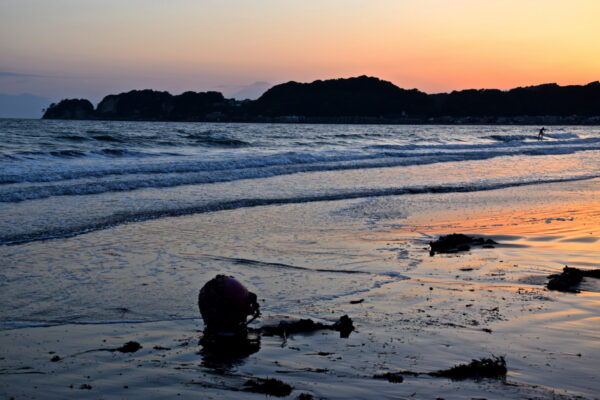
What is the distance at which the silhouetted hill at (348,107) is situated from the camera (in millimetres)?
149875

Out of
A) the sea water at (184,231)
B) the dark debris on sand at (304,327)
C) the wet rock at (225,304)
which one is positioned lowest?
the sea water at (184,231)

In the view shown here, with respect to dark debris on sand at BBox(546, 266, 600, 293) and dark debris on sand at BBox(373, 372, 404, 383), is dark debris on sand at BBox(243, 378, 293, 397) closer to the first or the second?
dark debris on sand at BBox(373, 372, 404, 383)

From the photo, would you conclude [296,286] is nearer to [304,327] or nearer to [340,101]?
[304,327]

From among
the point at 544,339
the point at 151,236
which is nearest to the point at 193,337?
the point at 544,339

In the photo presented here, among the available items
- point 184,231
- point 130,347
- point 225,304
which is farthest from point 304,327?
point 184,231

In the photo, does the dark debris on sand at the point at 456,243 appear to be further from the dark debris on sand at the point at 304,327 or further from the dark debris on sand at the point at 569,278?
the dark debris on sand at the point at 304,327

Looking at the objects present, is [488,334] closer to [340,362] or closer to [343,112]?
[340,362]

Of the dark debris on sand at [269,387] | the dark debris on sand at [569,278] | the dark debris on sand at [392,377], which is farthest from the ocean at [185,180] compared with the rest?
the dark debris on sand at [569,278]

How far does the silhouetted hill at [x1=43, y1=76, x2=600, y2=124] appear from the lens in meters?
150

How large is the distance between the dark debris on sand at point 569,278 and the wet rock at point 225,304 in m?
3.98

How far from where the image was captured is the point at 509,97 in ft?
582

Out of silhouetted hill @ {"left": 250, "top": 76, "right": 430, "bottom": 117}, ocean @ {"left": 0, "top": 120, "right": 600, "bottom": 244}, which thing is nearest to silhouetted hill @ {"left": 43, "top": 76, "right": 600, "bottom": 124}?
silhouetted hill @ {"left": 250, "top": 76, "right": 430, "bottom": 117}

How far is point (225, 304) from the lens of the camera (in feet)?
17.1

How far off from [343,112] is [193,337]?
159824 millimetres
